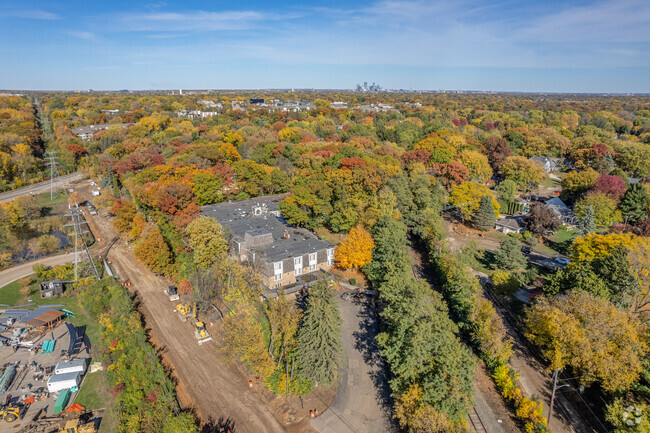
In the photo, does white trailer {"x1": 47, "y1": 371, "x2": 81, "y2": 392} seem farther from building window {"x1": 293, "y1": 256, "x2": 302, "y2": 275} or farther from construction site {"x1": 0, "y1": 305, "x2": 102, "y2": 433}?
building window {"x1": 293, "y1": 256, "x2": 302, "y2": 275}

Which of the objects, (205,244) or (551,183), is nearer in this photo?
(205,244)

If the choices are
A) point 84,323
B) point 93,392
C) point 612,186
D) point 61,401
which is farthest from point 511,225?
point 84,323

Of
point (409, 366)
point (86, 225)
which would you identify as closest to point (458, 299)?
point (409, 366)

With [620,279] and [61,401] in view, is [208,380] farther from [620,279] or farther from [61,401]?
[620,279]

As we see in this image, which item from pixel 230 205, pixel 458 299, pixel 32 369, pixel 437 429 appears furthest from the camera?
pixel 230 205

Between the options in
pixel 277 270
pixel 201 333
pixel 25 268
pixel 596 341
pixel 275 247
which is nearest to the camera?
pixel 596 341

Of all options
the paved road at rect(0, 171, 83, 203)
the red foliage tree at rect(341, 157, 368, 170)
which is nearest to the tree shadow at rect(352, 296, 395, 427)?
the red foliage tree at rect(341, 157, 368, 170)

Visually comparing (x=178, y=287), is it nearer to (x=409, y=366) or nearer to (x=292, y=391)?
(x=292, y=391)

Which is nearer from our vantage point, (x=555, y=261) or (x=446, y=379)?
(x=446, y=379)
